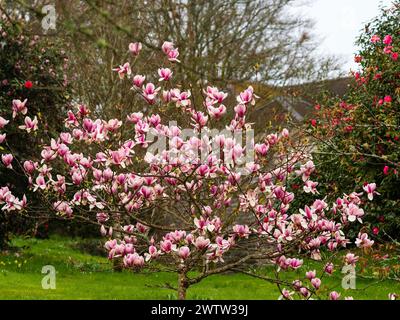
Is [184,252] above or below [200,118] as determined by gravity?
below

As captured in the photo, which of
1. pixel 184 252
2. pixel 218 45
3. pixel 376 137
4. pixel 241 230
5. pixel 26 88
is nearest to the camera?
pixel 184 252

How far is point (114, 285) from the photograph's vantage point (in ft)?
38.4

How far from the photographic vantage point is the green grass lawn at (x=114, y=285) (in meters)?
9.77

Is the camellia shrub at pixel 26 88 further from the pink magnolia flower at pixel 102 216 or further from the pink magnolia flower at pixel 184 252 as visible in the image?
the pink magnolia flower at pixel 184 252

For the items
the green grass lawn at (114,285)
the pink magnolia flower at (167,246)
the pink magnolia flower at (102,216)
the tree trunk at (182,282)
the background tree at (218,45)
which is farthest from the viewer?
the background tree at (218,45)

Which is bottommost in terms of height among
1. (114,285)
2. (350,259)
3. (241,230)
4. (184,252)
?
(114,285)

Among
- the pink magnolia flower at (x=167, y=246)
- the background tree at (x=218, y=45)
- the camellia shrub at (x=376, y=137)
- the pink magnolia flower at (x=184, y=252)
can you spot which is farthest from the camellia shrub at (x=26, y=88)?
the pink magnolia flower at (x=184, y=252)

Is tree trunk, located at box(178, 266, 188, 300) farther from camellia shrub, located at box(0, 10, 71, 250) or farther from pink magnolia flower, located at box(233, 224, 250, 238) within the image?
camellia shrub, located at box(0, 10, 71, 250)

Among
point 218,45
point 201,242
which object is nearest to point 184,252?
point 201,242

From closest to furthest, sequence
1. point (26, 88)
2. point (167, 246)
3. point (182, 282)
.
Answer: point (167, 246) < point (182, 282) < point (26, 88)

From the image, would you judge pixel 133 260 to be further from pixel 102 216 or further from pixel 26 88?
pixel 26 88

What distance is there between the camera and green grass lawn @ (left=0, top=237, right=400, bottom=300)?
9.77m

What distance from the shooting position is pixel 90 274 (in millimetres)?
13539
